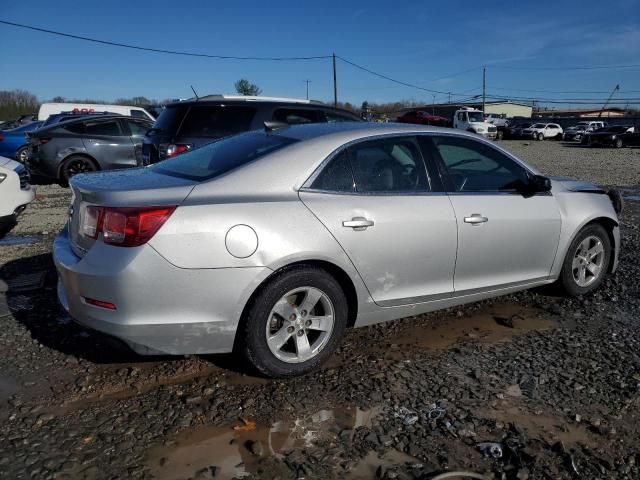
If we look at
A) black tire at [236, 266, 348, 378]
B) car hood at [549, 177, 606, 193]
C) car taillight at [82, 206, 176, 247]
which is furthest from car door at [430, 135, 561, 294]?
car taillight at [82, 206, 176, 247]

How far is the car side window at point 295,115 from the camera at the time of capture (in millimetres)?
7938

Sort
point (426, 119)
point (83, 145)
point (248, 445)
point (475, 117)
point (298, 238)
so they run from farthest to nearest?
point (426, 119), point (475, 117), point (83, 145), point (298, 238), point (248, 445)

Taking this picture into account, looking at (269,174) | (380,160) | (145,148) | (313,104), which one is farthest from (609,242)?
(145,148)

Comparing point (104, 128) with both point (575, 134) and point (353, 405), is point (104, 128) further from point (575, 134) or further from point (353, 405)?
point (575, 134)

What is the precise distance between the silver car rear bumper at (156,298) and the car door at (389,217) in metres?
Result: 0.62

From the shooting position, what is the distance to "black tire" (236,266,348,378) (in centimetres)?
311

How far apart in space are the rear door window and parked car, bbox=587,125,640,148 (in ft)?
101

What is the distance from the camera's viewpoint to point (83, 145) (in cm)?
1146

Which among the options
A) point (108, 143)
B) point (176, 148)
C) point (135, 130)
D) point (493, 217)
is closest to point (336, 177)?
point (493, 217)

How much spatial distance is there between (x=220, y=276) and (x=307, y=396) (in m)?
0.87

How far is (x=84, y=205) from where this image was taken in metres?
3.17

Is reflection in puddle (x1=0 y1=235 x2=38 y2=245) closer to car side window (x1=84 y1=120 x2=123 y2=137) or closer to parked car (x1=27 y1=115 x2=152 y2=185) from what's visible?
parked car (x1=27 y1=115 x2=152 y2=185)

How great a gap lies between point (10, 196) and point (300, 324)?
4.10 meters

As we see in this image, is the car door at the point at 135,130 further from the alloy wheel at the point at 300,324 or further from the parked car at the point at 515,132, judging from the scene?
the parked car at the point at 515,132
